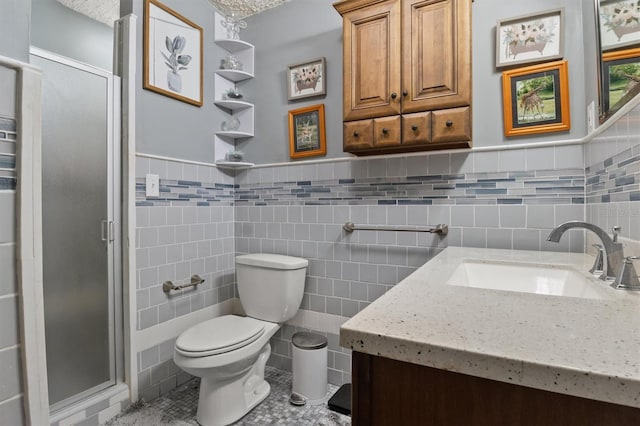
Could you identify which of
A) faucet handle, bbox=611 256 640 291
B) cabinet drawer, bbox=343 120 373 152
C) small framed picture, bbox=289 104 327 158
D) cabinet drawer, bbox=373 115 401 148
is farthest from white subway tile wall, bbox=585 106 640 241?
small framed picture, bbox=289 104 327 158

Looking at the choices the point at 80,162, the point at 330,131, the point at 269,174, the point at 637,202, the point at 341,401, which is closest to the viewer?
the point at 637,202

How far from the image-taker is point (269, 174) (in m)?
2.28

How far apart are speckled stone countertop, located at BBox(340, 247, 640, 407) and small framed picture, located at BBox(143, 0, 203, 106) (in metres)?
1.86

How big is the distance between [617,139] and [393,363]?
1074mm

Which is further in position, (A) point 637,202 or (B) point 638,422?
(A) point 637,202

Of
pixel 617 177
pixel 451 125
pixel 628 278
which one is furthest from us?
pixel 451 125

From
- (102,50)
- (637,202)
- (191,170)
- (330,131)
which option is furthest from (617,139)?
(102,50)

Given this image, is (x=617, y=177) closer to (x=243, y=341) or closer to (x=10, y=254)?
(x=243, y=341)

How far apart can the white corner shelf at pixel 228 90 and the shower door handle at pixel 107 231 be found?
2.60 feet

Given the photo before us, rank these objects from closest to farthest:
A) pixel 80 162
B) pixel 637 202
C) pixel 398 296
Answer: pixel 398 296
pixel 637 202
pixel 80 162

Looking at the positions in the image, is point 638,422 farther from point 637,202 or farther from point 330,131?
point 330,131

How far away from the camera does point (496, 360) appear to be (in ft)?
1.46

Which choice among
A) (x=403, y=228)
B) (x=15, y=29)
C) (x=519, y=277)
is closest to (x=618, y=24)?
(x=519, y=277)

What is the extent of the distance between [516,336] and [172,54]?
87.0 inches
